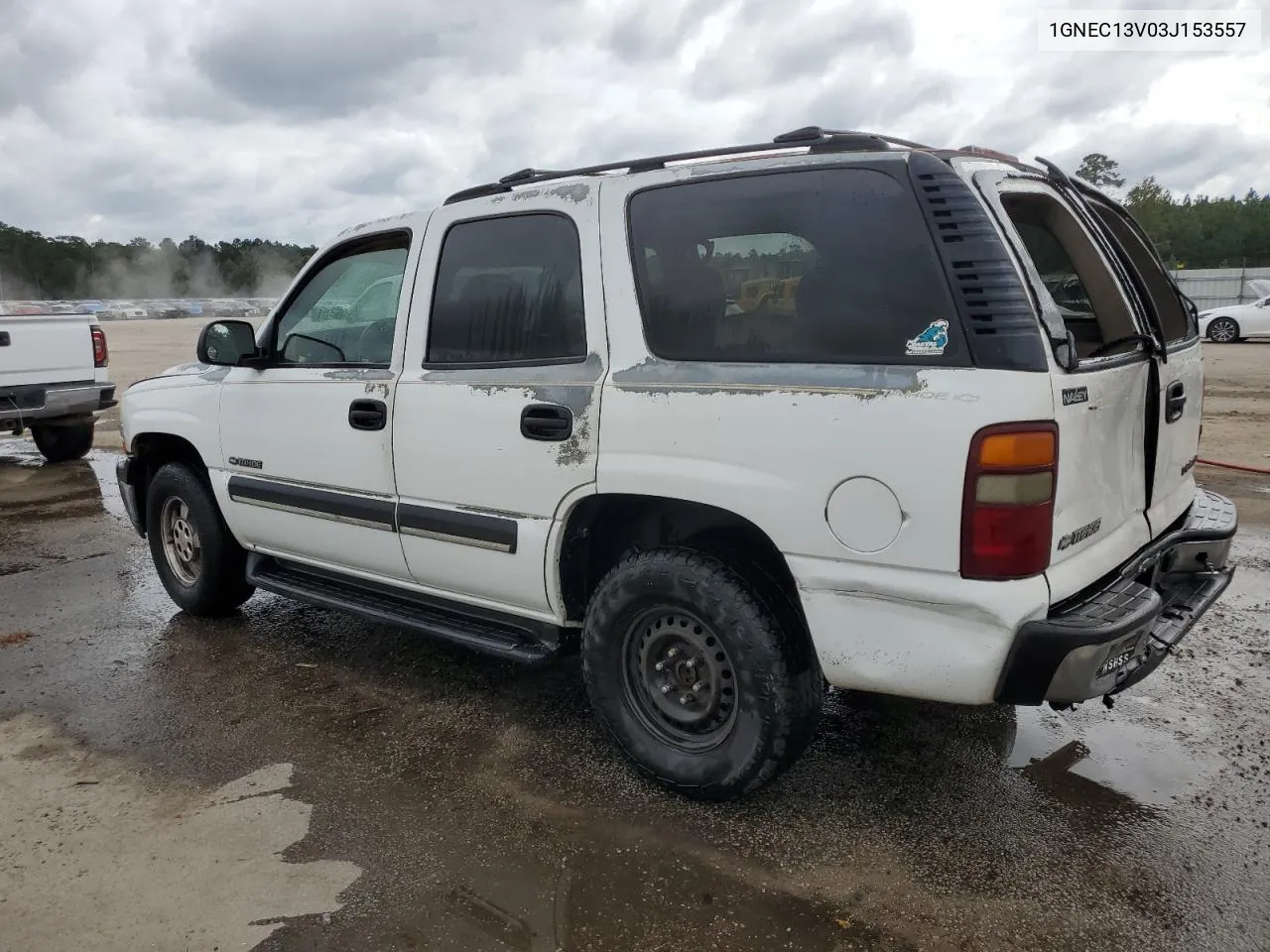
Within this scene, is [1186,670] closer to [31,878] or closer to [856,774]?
[856,774]

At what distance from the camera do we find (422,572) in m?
3.73

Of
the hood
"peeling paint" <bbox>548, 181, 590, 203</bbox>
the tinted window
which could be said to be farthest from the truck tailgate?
"peeling paint" <bbox>548, 181, 590, 203</bbox>

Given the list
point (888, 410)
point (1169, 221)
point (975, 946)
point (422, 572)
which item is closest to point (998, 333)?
point (888, 410)

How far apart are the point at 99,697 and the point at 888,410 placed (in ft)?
11.3

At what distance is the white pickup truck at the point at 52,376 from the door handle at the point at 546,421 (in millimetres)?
7789

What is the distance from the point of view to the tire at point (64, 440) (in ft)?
32.6

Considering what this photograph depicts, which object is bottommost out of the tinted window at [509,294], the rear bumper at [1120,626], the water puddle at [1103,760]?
the water puddle at [1103,760]

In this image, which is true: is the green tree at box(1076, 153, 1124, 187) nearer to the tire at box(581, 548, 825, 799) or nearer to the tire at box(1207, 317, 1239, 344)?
the tire at box(1207, 317, 1239, 344)

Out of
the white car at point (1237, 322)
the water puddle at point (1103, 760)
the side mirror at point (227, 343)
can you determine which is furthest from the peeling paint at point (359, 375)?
the white car at point (1237, 322)

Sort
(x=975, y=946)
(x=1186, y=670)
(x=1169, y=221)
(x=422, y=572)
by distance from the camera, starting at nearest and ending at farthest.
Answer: (x=975, y=946)
(x=422, y=572)
(x=1186, y=670)
(x=1169, y=221)

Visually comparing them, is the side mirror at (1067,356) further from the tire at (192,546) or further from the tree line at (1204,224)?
the tree line at (1204,224)

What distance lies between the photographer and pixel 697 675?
306cm

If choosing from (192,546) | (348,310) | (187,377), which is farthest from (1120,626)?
(192,546)

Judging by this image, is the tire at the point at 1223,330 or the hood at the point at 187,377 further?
the tire at the point at 1223,330
